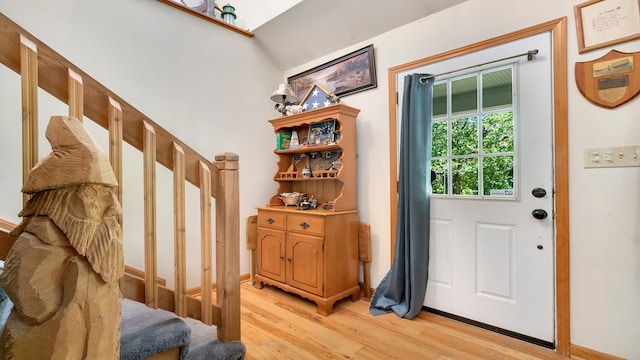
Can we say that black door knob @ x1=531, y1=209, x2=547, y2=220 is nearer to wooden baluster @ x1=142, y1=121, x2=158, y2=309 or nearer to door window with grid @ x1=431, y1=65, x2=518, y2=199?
door window with grid @ x1=431, y1=65, x2=518, y2=199

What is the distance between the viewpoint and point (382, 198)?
250 centimetres

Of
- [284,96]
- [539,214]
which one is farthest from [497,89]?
[284,96]

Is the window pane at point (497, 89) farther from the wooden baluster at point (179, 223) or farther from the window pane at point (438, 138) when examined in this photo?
the wooden baluster at point (179, 223)

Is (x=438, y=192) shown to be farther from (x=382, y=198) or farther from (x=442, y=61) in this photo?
(x=442, y=61)

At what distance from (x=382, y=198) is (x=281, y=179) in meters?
1.05

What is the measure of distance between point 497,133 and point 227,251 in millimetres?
1910

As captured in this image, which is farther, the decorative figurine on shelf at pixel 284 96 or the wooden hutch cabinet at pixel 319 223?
the decorative figurine on shelf at pixel 284 96

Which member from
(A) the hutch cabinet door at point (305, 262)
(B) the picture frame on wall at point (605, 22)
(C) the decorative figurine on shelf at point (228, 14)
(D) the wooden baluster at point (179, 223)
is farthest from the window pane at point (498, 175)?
(C) the decorative figurine on shelf at point (228, 14)

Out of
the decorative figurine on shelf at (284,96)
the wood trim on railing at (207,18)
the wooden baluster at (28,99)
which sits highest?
the wood trim on railing at (207,18)

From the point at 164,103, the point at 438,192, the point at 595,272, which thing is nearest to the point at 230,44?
the point at 164,103

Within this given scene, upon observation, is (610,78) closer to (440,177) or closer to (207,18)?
(440,177)

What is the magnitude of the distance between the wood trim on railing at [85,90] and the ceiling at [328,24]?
1940 mm

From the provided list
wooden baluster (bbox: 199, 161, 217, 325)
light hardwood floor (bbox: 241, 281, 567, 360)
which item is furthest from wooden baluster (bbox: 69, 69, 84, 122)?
light hardwood floor (bbox: 241, 281, 567, 360)

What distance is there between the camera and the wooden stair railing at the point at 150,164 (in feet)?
3.35
